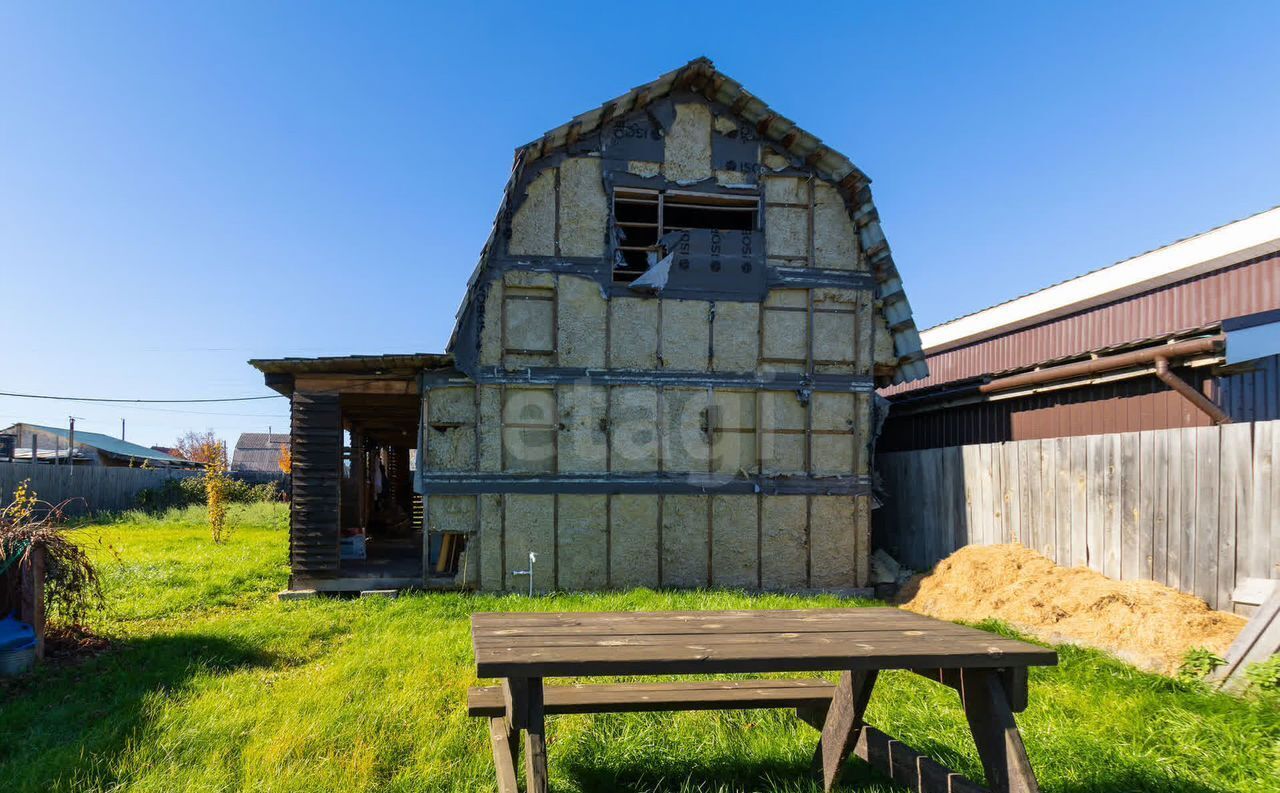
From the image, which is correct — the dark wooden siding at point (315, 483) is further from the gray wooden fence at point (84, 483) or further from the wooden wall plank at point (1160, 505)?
the gray wooden fence at point (84, 483)

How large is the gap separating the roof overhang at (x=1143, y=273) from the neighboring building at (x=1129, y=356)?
2cm

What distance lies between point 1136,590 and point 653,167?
24.6 feet

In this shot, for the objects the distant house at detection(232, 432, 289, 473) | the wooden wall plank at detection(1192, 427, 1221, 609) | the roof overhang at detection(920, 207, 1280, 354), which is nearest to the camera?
the wooden wall plank at detection(1192, 427, 1221, 609)

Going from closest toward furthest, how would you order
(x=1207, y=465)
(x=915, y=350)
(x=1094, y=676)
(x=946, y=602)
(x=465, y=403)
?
(x=1094, y=676)
(x=1207, y=465)
(x=946, y=602)
(x=465, y=403)
(x=915, y=350)

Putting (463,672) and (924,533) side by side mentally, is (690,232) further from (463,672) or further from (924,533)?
(463,672)

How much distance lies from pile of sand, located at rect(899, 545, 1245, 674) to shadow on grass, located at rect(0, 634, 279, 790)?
709 centimetres

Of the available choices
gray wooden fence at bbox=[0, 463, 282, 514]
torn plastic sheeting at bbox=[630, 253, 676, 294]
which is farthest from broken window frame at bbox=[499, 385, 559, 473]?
gray wooden fence at bbox=[0, 463, 282, 514]

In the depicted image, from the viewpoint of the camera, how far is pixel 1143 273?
611 inches

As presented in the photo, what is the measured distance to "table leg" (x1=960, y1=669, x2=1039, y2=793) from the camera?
2.96 m

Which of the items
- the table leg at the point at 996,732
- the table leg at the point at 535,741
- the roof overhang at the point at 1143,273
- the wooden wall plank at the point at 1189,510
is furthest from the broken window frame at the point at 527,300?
the roof overhang at the point at 1143,273

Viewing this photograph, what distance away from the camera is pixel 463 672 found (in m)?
5.82

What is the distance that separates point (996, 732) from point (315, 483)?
900 centimetres

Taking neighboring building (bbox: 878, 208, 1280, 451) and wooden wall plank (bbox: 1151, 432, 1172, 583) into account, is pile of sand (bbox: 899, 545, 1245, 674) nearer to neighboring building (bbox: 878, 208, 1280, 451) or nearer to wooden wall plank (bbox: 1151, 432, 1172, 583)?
wooden wall plank (bbox: 1151, 432, 1172, 583)

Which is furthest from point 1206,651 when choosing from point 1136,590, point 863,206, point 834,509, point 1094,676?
point 863,206
